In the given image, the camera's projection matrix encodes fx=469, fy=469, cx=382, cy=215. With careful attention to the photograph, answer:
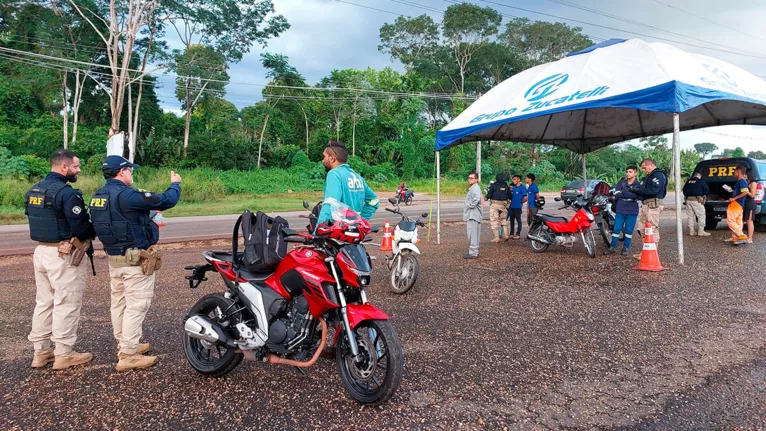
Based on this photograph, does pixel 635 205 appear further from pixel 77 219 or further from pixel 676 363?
pixel 77 219

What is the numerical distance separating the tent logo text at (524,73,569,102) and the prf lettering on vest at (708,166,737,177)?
16.9 ft

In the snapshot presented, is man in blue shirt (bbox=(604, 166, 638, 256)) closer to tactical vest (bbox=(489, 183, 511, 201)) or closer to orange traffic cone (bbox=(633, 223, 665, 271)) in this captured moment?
orange traffic cone (bbox=(633, 223, 665, 271))

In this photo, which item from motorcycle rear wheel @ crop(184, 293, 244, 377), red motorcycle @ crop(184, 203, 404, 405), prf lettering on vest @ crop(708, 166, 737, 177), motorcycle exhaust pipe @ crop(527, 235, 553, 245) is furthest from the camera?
prf lettering on vest @ crop(708, 166, 737, 177)

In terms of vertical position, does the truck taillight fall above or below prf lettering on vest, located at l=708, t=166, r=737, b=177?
below

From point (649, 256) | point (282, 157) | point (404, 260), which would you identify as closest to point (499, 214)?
point (649, 256)

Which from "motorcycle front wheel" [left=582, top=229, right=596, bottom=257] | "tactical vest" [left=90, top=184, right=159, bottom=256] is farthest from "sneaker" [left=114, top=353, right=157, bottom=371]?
"motorcycle front wheel" [left=582, top=229, right=596, bottom=257]

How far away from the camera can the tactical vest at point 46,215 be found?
12.5ft

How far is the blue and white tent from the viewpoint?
25.0ft

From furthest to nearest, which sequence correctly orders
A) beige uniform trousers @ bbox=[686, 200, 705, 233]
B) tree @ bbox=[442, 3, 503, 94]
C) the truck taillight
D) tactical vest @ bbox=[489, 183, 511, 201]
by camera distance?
tree @ bbox=[442, 3, 503, 94] → beige uniform trousers @ bbox=[686, 200, 705, 233] → tactical vest @ bbox=[489, 183, 511, 201] → the truck taillight

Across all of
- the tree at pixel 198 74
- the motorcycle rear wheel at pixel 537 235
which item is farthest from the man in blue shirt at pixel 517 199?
the tree at pixel 198 74

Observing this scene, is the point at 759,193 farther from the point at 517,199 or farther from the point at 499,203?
the point at 499,203

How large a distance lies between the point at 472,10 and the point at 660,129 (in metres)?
38.5

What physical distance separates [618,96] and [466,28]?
43.8m

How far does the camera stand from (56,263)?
3.86 meters
